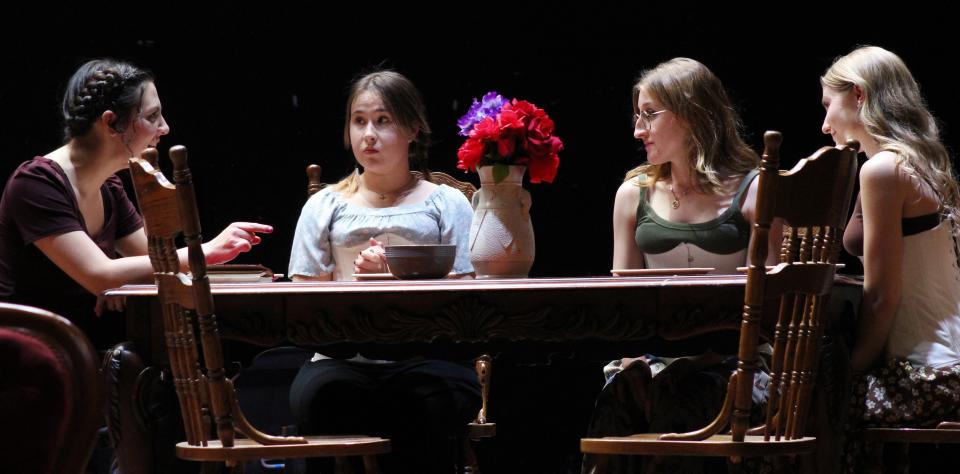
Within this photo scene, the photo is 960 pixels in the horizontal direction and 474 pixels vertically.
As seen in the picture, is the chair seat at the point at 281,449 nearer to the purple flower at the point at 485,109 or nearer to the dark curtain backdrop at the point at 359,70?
the purple flower at the point at 485,109

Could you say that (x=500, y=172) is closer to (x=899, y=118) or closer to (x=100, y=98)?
(x=899, y=118)

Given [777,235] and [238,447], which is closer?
[238,447]

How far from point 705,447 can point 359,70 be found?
2.38m

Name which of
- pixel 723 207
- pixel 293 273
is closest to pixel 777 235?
pixel 723 207

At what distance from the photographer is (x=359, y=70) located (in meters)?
4.08

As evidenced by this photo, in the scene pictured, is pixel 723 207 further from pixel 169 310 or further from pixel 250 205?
pixel 250 205

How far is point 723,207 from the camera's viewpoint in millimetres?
2814

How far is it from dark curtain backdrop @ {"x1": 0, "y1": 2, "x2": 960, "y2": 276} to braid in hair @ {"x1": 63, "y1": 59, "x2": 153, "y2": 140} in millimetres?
906

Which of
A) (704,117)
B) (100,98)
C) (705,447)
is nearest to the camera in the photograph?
(705,447)

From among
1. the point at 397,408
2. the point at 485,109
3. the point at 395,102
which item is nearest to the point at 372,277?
the point at 397,408

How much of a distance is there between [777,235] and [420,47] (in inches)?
66.2

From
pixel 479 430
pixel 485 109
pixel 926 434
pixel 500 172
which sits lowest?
pixel 479 430

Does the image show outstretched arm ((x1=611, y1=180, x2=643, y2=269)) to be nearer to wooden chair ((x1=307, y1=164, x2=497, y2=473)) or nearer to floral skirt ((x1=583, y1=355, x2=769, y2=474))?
wooden chair ((x1=307, y1=164, x2=497, y2=473))

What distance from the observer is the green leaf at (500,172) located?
2.51 metres
